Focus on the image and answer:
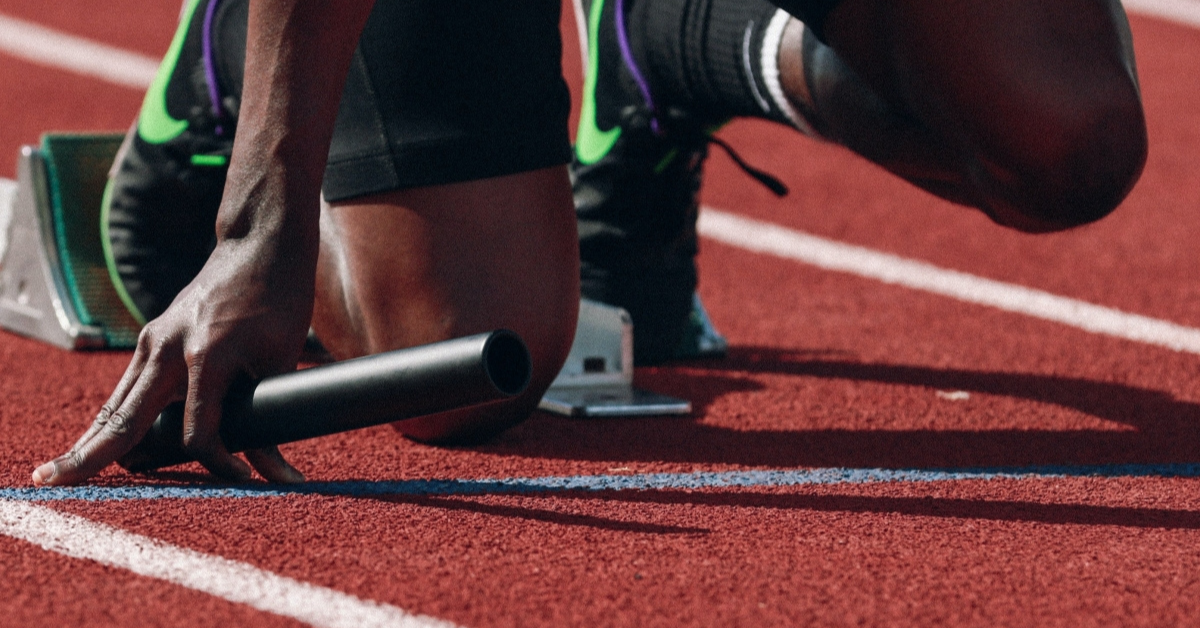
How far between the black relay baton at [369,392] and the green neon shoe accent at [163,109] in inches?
37.0

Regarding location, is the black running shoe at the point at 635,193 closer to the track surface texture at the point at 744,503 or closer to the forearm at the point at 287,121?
the track surface texture at the point at 744,503

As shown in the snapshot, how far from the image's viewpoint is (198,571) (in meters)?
1.77

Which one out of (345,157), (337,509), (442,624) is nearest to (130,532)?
(337,509)

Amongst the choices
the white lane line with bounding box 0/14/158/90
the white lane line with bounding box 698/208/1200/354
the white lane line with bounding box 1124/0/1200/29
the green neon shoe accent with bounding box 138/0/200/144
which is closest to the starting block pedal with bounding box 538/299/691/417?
the green neon shoe accent with bounding box 138/0/200/144

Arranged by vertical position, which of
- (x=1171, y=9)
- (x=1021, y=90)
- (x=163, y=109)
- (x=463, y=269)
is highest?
(x=1021, y=90)

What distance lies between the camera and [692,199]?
3010 millimetres

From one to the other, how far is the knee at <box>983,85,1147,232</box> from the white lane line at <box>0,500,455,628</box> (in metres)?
1.09

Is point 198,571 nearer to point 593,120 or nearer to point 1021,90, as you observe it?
point 1021,90

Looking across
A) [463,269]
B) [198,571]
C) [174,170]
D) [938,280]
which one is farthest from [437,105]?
[938,280]

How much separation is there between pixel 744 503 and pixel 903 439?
0.45 meters

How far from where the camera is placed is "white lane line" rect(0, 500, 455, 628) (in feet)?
5.42

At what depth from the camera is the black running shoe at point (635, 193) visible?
9.50 ft

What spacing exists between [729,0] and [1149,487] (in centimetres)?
113

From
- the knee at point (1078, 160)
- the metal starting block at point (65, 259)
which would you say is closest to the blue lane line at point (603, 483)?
the knee at point (1078, 160)
